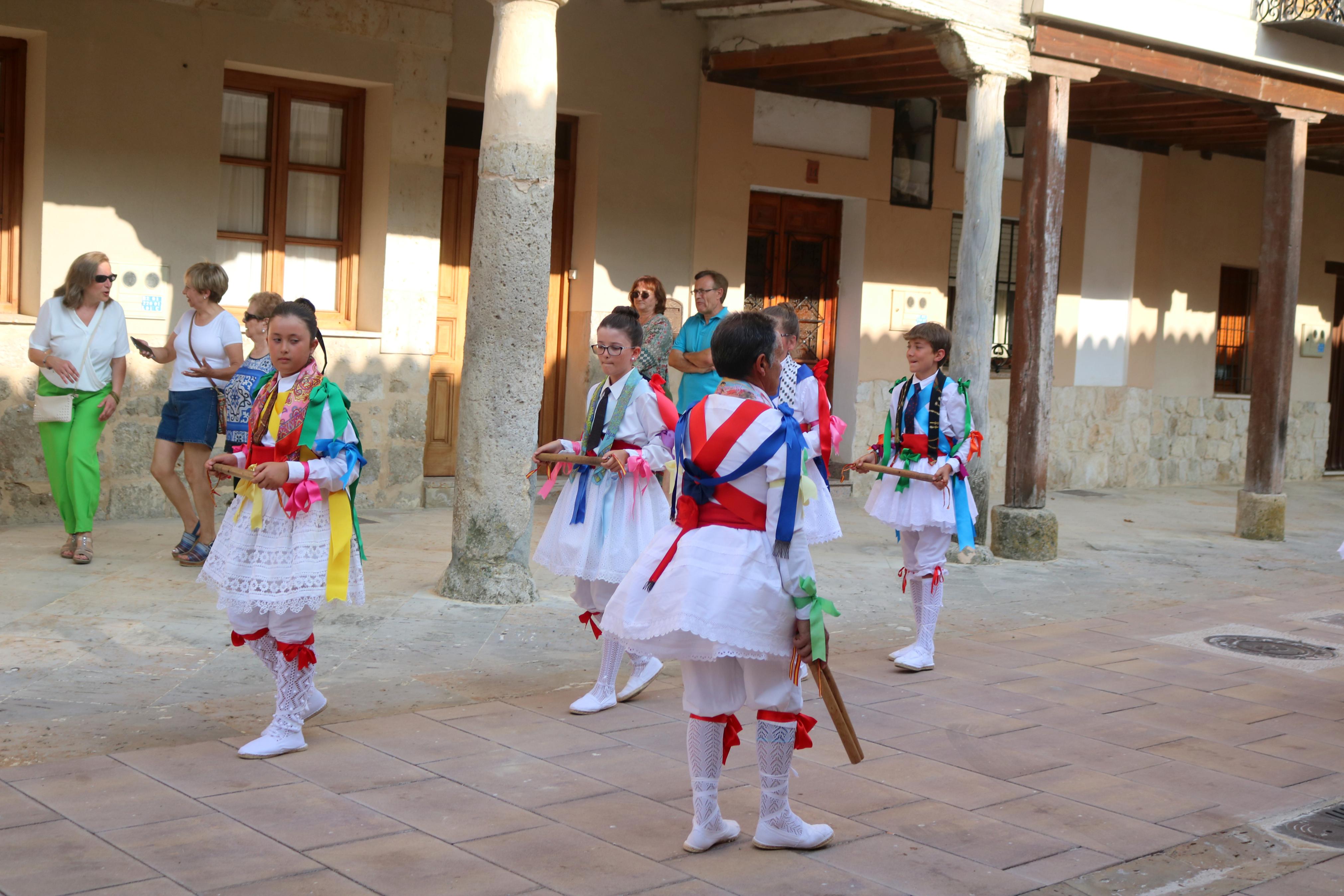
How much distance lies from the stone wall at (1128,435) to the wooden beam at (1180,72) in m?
3.57

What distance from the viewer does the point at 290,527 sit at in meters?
4.50

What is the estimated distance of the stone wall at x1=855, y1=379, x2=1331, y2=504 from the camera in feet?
44.6

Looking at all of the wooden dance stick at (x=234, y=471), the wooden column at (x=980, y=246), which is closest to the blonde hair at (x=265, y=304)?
the wooden dance stick at (x=234, y=471)

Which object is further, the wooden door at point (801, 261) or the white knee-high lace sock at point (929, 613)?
the wooden door at point (801, 261)

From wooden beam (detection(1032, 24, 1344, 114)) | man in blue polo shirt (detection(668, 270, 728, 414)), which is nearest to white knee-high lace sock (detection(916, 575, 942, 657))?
man in blue polo shirt (detection(668, 270, 728, 414))

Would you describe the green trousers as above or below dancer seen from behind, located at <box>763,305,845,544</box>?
below

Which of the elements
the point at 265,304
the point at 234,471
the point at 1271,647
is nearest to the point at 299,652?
the point at 234,471

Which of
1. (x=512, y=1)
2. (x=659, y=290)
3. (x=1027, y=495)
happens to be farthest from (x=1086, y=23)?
(x=512, y=1)

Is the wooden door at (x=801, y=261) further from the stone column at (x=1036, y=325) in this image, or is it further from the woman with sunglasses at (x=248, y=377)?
the woman with sunglasses at (x=248, y=377)

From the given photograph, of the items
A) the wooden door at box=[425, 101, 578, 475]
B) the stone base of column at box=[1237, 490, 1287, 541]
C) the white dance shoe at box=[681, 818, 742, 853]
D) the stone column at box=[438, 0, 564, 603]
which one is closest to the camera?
the white dance shoe at box=[681, 818, 742, 853]

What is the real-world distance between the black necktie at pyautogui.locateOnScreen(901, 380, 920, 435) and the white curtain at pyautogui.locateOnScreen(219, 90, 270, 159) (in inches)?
207

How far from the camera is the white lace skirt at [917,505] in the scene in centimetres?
633

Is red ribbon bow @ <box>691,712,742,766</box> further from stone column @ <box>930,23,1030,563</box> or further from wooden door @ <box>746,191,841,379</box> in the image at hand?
wooden door @ <box>746,191,841,379</box>

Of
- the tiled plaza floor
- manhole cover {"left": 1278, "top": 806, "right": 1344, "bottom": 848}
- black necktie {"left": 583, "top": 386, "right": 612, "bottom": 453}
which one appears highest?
black necktie {"left": 583, "top": 386, "right": 612, "bottom": 453}
